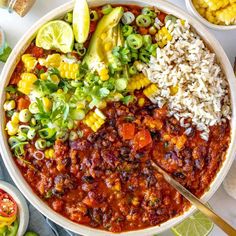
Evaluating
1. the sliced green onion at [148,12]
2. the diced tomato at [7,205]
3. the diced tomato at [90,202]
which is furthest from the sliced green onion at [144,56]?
the diced tomato at [7,205]

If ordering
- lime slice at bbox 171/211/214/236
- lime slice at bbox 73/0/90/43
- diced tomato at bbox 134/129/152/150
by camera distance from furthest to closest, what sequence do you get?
lime slice at bbox 171/211/214/236
diced tomato at bbox 134/129/152/150
lime slice at bbox 73/0/90/43

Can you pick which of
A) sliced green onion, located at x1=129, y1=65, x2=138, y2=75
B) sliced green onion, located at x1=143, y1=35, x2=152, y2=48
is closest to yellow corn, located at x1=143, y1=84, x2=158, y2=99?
sliced green onion, located at x1=129, y1=65, x2=138, y2=75

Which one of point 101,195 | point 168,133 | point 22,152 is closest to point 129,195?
point 101,195

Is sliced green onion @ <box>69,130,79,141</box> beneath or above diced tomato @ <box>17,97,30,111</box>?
beneath

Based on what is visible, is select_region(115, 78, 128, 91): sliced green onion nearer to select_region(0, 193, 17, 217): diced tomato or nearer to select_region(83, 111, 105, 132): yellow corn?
select_region(83, 111, 105, 132): yellow corn

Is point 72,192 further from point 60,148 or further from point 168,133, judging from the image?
point 168,133

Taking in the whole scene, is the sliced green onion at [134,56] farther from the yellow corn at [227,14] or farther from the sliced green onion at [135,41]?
the yellow corn at [227,14]
